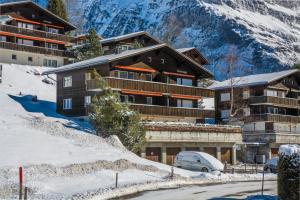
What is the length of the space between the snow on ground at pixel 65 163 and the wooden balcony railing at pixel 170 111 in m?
6.14

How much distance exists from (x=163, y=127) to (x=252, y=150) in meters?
20.4

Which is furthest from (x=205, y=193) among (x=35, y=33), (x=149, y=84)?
(x=35, y=33)

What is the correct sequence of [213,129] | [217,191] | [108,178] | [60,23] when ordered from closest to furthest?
Answer: [217,191] → [108,178] → [213,129] → [60,23]

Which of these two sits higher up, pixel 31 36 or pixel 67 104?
pixel 31 36

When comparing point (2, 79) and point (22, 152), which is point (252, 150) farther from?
point (22, 152)

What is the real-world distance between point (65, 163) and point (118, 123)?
10.9 meters

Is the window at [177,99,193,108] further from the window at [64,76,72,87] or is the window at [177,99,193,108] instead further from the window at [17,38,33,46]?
the window at [17,38,33,46]

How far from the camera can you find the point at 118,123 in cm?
4391

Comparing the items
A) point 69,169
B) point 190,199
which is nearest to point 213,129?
point 69,169

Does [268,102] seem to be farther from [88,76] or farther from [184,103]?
[88,76]

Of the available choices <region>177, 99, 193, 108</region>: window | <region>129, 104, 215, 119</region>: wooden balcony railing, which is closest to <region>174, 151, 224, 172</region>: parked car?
<region>129, 104, 215, 119</region>: wooden balcony railing

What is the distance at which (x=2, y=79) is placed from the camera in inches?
2473

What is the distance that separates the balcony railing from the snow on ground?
484 centimetres

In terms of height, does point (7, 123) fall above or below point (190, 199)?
above
